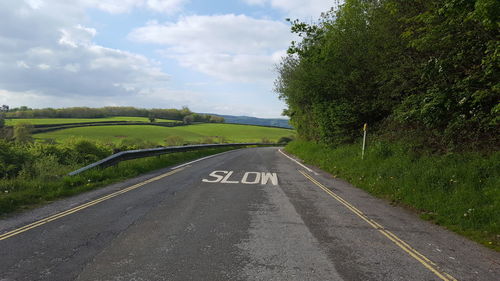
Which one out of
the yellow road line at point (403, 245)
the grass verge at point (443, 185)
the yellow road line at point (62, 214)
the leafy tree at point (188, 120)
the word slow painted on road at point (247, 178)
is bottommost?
the yellow road line at point (62, 214)

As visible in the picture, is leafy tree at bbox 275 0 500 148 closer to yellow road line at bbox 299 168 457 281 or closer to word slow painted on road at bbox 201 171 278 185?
yellow road line at bbox 299 168 457 281

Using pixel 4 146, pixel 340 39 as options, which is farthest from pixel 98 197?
pixel 340 39

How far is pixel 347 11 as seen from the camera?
1669 centimetres

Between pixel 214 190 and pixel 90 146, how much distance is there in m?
16.6

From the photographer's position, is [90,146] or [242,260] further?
[90,146]

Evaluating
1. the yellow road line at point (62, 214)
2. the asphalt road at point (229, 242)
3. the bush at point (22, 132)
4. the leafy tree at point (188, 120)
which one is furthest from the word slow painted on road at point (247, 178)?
the leafy tree at point (188, 120)

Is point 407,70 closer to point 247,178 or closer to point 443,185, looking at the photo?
point 443,185

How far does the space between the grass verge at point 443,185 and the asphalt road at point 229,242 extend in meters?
0.60

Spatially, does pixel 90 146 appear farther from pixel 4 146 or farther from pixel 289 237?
pixel 289 237

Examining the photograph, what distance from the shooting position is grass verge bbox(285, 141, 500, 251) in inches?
242

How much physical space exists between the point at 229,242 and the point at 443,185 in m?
6.75

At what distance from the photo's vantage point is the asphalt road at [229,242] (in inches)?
152

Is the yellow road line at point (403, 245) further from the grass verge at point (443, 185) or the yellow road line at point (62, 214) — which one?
the yellow road line at point (62, 214)

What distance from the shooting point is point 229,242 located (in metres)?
4.82
